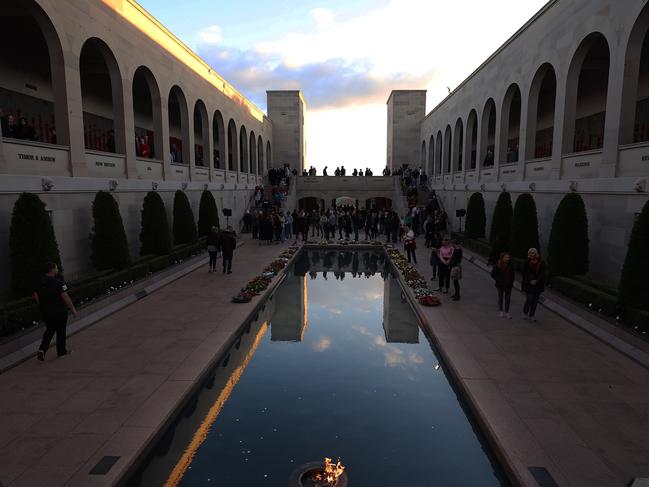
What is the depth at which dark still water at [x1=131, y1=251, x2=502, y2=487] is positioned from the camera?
17.4ft

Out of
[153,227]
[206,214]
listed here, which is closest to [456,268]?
[153,227]

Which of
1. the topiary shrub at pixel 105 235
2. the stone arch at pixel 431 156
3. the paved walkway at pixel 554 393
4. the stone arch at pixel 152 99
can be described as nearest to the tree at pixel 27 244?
the topiary shrub at pixel 105 235

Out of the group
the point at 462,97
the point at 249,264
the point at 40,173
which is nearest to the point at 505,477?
the point at 40,173

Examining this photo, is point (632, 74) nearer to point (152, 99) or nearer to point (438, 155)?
point (152, 99)

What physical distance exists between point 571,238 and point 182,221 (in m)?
14.7

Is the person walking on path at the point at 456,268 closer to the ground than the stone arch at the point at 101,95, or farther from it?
closer to the ground

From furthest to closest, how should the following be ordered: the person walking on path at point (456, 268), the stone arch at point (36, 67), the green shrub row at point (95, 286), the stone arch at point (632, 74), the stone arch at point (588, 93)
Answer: the stone arch at point (588, 93) → the person walking on path at point (456, 268) → the stone arch at point (36, 67) → the stone arch at point (632, 74) → the green shrub row at point (95, 286)

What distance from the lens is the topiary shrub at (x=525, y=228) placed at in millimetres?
14844

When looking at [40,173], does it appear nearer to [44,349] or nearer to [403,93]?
[44,349]

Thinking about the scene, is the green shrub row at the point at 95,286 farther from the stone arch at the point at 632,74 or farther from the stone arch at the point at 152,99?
the stone arch at the point at 632,74

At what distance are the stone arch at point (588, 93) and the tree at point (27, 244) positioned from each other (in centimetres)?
1614

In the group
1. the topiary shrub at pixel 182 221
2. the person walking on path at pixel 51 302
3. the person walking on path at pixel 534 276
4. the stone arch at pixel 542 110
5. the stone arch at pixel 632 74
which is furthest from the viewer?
the topiary shrub at pixel 182 221

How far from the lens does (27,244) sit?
9.63 meters

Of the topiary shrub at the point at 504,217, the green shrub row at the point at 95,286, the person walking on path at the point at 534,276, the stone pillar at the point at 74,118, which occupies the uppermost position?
the stone pillar at the point at 74,118
